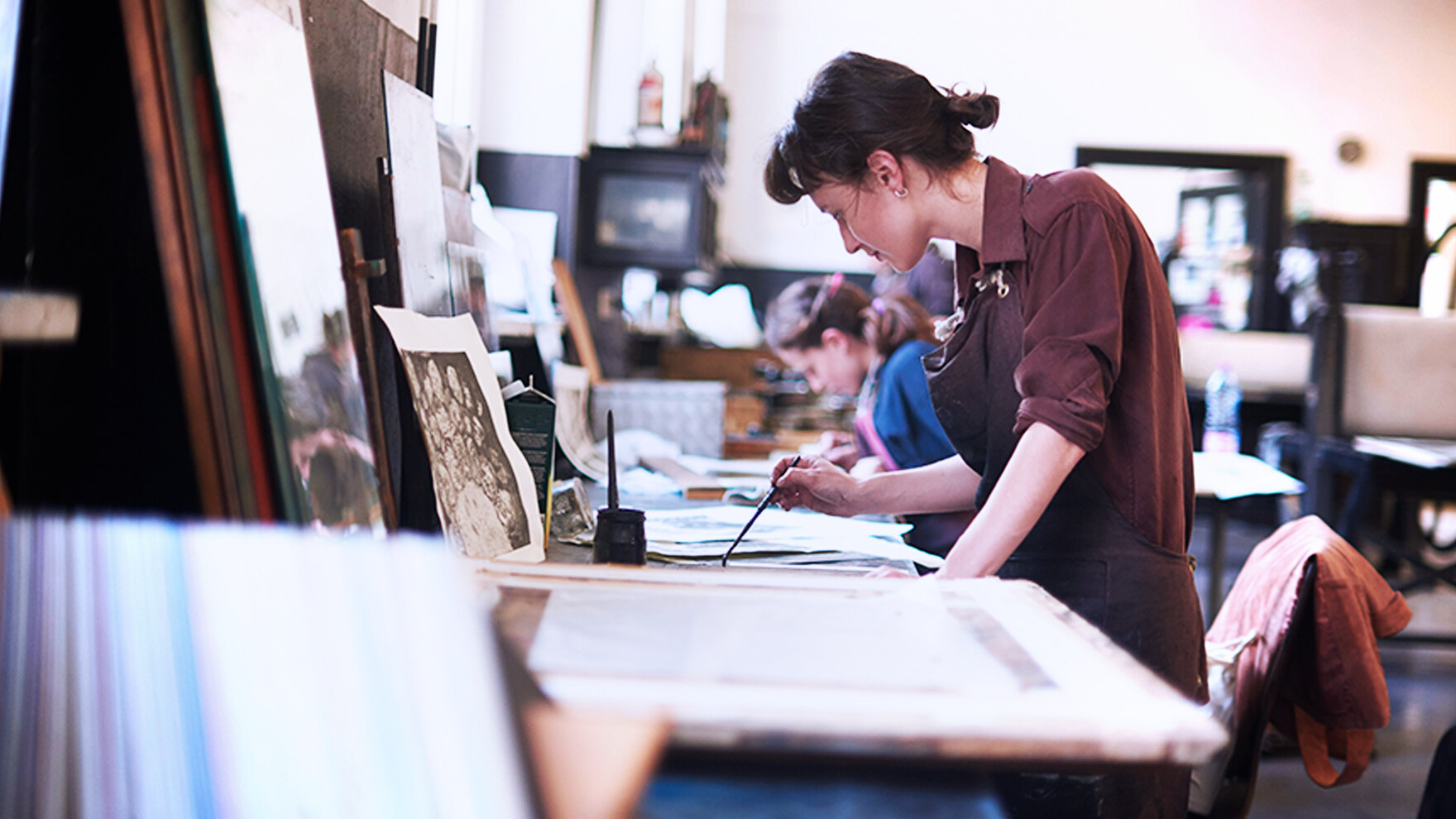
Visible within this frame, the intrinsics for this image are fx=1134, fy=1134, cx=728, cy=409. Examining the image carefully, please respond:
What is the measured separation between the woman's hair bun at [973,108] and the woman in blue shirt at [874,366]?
0.92 metres

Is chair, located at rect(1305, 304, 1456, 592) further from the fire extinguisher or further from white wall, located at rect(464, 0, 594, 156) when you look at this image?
white wall, located at rect(464, 0, 594, 156)

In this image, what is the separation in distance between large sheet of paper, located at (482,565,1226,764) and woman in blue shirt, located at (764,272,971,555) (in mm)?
1364

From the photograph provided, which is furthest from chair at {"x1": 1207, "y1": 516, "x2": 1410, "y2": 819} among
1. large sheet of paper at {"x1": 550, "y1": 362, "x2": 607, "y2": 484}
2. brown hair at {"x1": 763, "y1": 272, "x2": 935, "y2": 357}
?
brown hair at {"x1": 763, "y1": 272, "x2": 935, "y2": 357}

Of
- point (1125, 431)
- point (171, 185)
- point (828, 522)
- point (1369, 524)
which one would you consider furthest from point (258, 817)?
point (1369, 524)

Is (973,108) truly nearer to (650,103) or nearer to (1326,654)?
(1326,654)

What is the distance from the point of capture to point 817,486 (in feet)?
5.83

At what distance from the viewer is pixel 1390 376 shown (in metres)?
4.23

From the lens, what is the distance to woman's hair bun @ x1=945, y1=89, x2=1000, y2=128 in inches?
58.2

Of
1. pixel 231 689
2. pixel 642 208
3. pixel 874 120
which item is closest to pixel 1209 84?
pixel 642 208

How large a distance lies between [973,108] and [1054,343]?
368 millimetres

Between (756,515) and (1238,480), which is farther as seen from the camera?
(1238,480)

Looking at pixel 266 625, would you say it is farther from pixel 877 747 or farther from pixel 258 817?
pixel 877 747

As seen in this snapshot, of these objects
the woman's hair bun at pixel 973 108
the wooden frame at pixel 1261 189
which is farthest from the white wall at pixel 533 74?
the wooden frame at pixel 1261 189

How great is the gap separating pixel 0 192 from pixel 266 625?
0.49 meters
